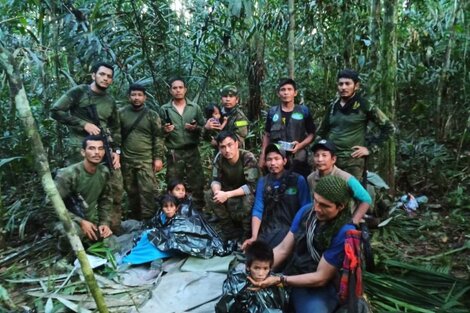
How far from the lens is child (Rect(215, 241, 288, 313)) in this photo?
9.30 ft

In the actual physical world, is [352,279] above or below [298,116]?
below

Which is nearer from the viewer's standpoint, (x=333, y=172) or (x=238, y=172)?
(x=333, y=172)

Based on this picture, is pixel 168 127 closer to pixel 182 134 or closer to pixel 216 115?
pixel 182 134

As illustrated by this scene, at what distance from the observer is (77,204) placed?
14.6ft

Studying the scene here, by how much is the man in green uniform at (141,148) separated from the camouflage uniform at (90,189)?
2.17ft

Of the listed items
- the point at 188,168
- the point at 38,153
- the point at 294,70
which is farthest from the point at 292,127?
the point at 38,153

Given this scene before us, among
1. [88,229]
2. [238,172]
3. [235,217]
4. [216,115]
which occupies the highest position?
[216,115]

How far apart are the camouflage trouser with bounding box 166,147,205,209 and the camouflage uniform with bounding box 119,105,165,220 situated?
19cm

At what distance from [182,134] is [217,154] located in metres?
0.78

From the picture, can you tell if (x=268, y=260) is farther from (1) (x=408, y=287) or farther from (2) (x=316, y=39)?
(2) (x=316, y=39)

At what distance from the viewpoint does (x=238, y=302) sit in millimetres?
2916

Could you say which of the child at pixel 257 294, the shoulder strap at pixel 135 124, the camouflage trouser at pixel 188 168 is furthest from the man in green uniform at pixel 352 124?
the shoulder strap at pixel 135 124

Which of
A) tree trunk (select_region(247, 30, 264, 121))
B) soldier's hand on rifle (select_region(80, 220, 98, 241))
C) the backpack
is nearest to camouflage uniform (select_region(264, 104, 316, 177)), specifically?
soldier's hand on rifle (select_region(80, 220, 98, 241))

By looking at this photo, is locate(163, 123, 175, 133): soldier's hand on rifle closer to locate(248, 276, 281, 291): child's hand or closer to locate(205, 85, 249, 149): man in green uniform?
locate(205, 85, 249, 149): man in green uniform
